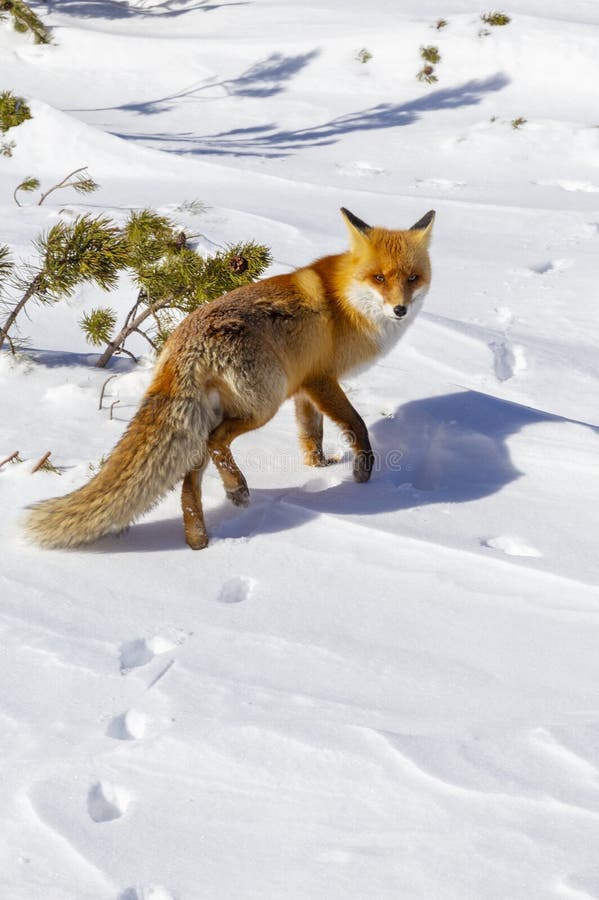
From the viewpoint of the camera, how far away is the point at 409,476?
157 inches

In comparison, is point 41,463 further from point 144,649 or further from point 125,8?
point 125,8

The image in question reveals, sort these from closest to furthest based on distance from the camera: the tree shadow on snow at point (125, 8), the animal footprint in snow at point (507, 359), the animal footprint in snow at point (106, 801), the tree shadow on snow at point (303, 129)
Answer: the animal footprint in snow at point (106, 801)
the animal footprint in snow at point (507, 359)
the tree shadow on snow at point (303, 129)
the tree shadow on snow at point (125, 8)

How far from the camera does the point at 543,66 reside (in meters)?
11.7

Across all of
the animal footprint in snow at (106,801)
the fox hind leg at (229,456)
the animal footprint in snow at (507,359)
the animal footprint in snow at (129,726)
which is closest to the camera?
the animal footprint in snow at (106,801)

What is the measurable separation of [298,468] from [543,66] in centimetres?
976

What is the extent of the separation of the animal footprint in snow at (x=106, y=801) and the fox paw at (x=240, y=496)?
151cm

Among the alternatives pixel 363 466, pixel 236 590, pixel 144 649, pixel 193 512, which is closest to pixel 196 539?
pixel 193 512

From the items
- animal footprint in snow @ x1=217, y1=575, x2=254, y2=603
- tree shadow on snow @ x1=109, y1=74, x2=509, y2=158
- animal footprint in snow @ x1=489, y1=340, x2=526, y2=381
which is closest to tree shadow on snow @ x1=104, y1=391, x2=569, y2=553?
animal footprint in snow @ x1=217, y1=575, x2=254, y2=603

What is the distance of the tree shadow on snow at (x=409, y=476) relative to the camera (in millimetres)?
3441

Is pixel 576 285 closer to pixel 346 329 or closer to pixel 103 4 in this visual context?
pixel 346 329

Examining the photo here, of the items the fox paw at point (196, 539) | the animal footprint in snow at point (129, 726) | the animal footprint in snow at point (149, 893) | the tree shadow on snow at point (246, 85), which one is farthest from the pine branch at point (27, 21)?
the animal footprint in snow at point (149, 893)

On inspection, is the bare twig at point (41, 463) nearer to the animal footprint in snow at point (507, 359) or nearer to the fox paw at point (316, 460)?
the fox paw at point (316, 460)

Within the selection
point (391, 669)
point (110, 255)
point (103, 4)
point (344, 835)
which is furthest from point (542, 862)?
point (103, 4)

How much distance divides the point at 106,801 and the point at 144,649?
62 cm
